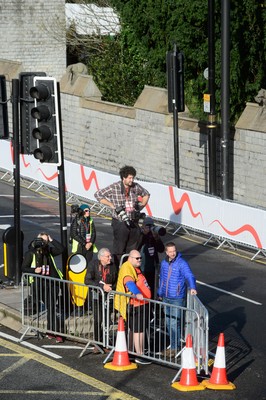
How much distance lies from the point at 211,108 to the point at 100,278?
11.2 m

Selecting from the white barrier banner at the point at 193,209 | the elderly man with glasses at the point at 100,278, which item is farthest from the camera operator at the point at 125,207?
the white barrier banner at the point at 193,209

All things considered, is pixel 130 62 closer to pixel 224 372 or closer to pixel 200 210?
pixel 200 210

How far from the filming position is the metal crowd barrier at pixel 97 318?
47.8 ft

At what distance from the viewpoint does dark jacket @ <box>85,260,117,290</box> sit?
15781 millimetres

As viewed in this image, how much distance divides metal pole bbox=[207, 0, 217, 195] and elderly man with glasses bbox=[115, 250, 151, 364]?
11.4 m

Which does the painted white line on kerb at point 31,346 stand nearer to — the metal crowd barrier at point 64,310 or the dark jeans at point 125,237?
the metal crowd barrier at point 64,310

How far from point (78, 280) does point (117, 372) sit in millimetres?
2504

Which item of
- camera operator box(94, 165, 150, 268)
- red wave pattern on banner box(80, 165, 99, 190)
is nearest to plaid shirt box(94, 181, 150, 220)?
camera operator box(94, 165, 150, 268)

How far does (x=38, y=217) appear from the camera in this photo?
2695 cm

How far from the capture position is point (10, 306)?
57.7 ft

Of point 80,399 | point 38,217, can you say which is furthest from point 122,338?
point 38,217

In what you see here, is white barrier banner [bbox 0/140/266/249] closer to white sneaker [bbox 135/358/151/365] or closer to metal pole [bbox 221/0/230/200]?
metal pole [bbox 221/0/230/200]

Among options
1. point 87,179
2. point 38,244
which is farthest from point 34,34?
point 38,244

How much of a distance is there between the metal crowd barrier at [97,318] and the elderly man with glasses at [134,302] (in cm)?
2
